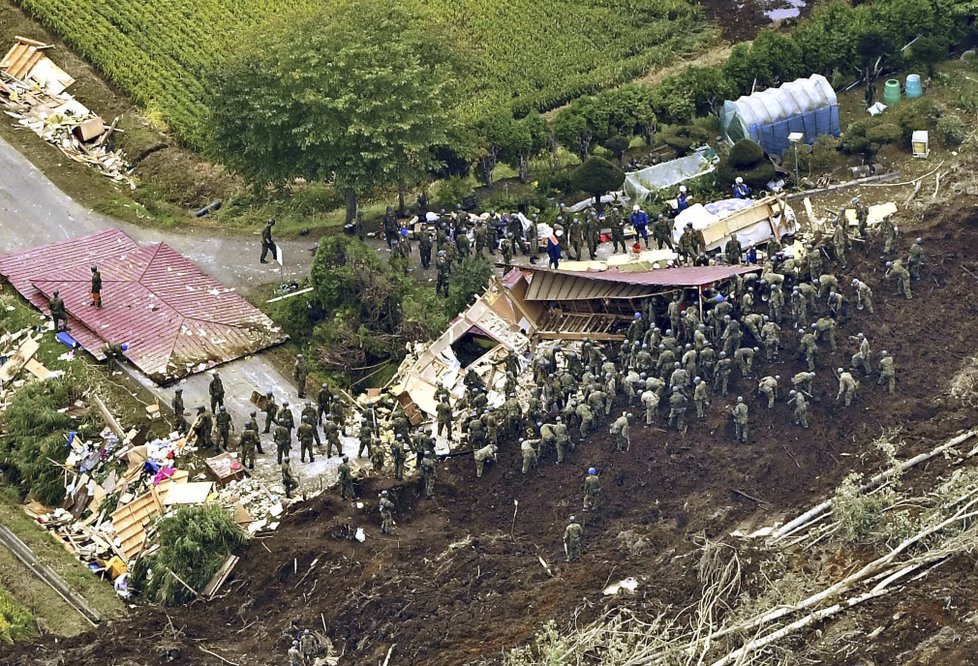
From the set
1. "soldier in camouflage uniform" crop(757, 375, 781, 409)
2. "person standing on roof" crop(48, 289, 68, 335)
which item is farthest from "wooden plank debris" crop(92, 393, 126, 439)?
"soldier in camouflage uniform" crop(757, 375, 781, 409)

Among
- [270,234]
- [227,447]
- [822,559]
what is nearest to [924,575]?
[822,559]

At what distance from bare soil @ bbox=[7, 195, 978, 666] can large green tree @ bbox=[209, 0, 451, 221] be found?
1046cm

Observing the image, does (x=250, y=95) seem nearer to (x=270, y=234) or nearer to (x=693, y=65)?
(x=270, y=234)

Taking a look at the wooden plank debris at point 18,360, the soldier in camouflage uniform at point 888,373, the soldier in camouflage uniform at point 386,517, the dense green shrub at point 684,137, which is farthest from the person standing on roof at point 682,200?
the wooden plank debris at point 18,360

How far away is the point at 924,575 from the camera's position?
101 ft

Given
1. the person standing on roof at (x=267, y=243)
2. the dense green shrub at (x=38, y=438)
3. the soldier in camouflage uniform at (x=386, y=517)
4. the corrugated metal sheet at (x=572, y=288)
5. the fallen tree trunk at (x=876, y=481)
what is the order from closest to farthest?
the fallen tree trunk at (x=876, y=481) → the soldier in camouflage uniform at (x=386, y=517) → the dense green shrub at (x=38, y=438) → the corrugated metal sheet at (x=572, y=288) → the person standing on roof at (x=267, y=243)

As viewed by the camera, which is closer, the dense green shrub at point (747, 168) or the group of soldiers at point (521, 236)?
the group of soldiers at point (521, 236)

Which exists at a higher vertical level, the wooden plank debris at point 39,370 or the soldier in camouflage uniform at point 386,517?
the wooden plank debris at point 39,370

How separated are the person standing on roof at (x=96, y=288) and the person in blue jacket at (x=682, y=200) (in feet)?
46.5

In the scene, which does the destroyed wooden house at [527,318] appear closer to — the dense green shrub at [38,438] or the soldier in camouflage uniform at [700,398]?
the soldier in camouflage uniform at [700,398]

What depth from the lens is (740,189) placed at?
44.5 meters

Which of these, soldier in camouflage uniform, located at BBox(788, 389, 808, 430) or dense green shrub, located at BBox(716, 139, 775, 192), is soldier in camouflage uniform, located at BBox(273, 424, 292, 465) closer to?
soldier in camouflage uniform, located at BBox(788, 389, 808, 430)

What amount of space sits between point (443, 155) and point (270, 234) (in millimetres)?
4918

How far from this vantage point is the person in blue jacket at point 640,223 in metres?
43.6
